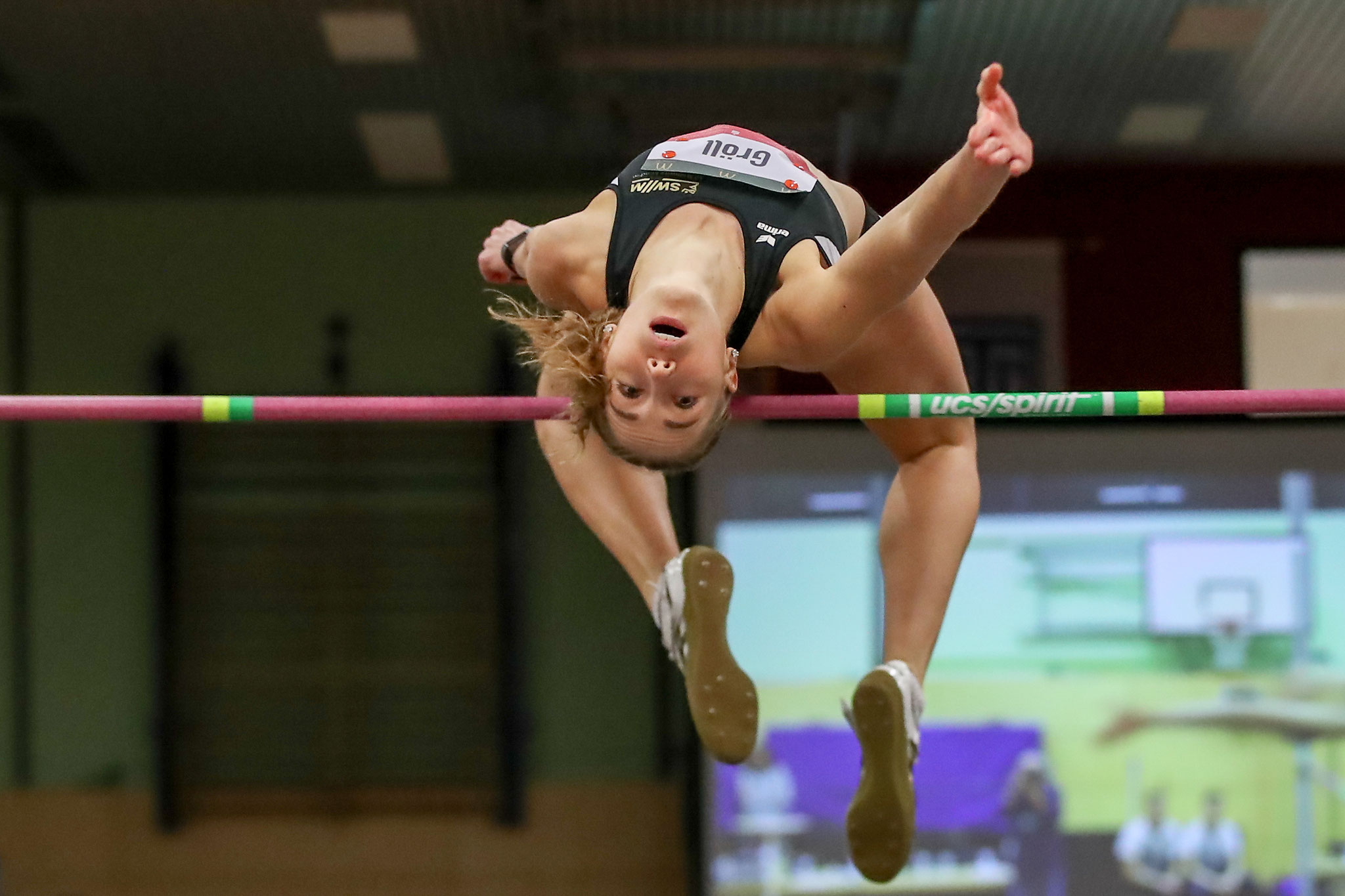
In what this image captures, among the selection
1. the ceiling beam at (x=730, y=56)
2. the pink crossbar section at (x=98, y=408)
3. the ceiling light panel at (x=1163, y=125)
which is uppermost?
the ceiling beam at (x=730, y=56)

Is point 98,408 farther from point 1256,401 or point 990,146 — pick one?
point 1256,401

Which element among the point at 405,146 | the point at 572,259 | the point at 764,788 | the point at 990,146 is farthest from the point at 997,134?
the point at 405,146

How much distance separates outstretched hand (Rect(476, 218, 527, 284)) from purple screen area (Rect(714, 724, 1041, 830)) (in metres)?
2.36

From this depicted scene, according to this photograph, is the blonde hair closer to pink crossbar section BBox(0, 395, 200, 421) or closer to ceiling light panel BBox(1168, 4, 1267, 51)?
pink crossbar section BBox(0, 395, 200, 421)

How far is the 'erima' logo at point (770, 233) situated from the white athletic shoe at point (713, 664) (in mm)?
482

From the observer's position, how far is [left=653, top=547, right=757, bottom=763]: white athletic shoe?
6.71 ft

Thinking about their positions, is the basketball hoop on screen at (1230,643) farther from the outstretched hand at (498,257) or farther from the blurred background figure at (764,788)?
the outstretched hand at (498,257)

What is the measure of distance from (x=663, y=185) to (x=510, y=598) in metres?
3.11

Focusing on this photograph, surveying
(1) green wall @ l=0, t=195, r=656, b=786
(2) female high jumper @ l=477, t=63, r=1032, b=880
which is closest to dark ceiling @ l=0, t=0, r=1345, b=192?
(1) green wall @ l=0, t=195, r=656, b=786

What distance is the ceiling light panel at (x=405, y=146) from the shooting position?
457 cm

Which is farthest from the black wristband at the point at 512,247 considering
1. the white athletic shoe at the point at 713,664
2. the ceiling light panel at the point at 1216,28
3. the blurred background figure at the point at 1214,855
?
the blurred background figure at the point at 1214,855

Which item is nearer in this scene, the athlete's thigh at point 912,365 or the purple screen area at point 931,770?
the athlete's thigh at point 912,365

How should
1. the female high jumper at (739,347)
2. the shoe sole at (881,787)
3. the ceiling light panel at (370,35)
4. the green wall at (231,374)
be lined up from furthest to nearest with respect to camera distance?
the green wall at (231,374) < the ceiling light panel at (370,35) < the shoe sole at (881,787) < the female high jumper at (739,347)

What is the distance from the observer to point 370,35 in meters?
3.99
